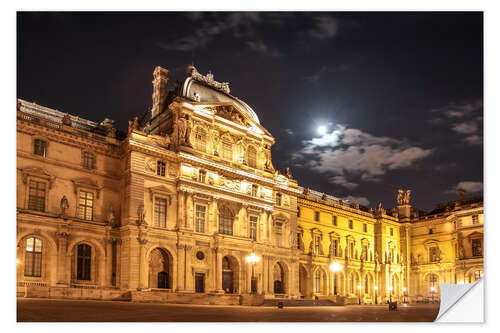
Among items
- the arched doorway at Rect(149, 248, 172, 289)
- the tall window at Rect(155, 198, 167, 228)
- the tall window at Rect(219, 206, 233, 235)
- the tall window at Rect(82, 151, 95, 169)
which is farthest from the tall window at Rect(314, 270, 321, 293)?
the tall window at Rect(82, 151, 95, 169)

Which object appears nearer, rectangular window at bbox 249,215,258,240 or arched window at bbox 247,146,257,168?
rectangular window at bbox 249,215,258,240

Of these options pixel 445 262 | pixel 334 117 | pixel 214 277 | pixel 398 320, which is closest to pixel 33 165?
pixel 214 277

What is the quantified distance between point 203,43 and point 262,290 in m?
21.0

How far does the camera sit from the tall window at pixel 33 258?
2773cm

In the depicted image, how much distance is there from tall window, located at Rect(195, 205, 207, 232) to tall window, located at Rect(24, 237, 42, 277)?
10060mm

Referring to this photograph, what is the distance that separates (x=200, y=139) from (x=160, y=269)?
9280mm

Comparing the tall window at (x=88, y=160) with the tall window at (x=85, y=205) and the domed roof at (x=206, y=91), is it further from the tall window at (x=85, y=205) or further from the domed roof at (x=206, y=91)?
the domed roof at (x=206, y=91)

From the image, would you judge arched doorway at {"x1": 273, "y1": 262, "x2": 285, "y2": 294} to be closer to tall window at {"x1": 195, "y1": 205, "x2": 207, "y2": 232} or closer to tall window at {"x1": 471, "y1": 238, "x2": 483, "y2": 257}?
tall window at {"x1": 195, "y1": 205, "x2": 207, "y2": 232}

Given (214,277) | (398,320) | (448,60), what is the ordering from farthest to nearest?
(214,277) < (448,60) < (398,320)

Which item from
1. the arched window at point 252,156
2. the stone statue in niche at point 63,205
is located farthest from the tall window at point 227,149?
the stone statue in niche at point 63,205

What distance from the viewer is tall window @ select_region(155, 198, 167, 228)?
3266cm

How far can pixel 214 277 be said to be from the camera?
3431 cm

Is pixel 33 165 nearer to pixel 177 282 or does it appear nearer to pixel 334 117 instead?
pixel 177 282

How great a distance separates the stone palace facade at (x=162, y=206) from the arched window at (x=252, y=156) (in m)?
0.08
